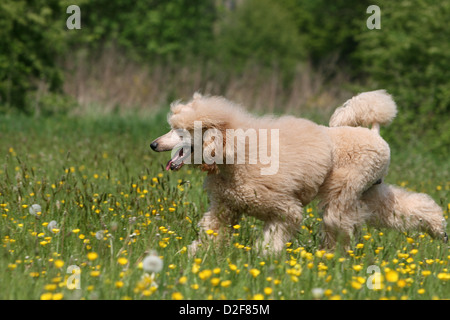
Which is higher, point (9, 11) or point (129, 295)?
point (9, 11)

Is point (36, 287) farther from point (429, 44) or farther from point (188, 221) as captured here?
point (429, 44)

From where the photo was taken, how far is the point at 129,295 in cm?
319

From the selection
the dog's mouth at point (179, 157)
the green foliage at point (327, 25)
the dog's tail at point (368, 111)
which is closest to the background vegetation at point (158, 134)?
the green foliage at point (327, 25)

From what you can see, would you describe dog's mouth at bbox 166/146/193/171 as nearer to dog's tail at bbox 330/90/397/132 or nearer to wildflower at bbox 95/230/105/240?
wildflower at bbox 95/230/105/240

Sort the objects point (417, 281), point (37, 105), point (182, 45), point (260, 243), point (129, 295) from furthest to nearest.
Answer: point (182, 45), point (37, 105), point (260, 243), point (417, 281), point (129, 295)

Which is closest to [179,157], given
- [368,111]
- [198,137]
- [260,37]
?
[198,137]

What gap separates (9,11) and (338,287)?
10.7 metres

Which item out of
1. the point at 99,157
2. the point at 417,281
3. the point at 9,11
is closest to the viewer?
the point at 417,281

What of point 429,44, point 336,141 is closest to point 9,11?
point 429,44

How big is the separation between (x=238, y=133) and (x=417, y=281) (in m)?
1.59

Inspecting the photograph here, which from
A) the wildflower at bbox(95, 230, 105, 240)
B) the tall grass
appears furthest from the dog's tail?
the tall grass

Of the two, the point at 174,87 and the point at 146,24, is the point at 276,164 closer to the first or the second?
the point at 174,87

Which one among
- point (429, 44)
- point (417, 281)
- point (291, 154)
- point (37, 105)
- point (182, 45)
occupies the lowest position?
point (417, 281)

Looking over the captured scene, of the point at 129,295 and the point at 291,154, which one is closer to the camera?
the point at 129,295
